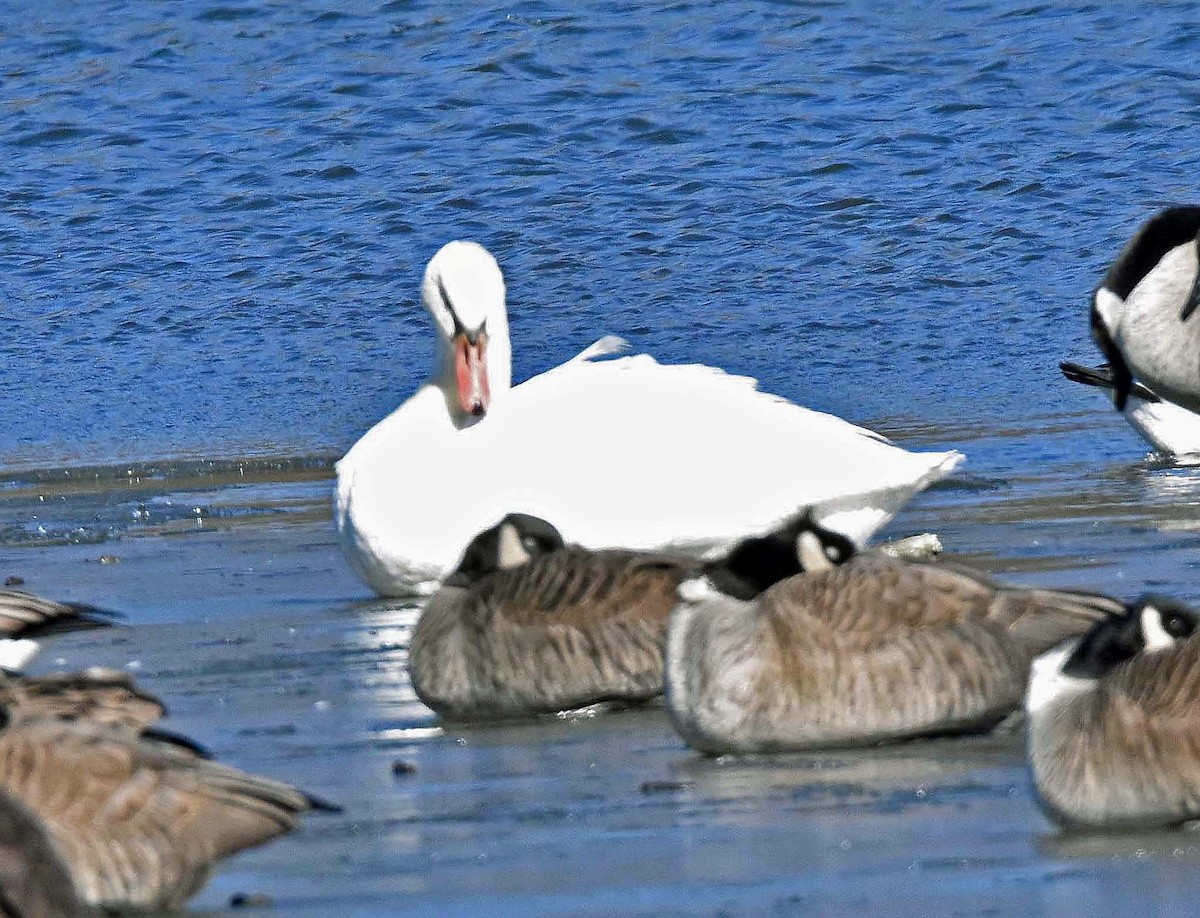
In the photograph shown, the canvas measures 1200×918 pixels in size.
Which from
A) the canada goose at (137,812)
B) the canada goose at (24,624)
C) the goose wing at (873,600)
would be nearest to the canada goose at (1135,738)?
the goose wing at (873,600)

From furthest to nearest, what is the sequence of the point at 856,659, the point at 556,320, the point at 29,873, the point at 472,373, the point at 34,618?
the point at 556,320 < the point at 472,373 < the point at 34,618 < the point at 856,659 < the point at 29,873

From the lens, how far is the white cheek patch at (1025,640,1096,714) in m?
5.25

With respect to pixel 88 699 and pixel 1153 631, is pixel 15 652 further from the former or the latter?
pixel 1153 631

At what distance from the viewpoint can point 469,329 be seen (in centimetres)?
922

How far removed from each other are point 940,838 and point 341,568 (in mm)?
4780

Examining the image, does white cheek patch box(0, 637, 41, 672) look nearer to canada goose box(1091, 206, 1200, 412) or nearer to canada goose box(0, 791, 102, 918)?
canada goose box(0, 791, 102, 918)

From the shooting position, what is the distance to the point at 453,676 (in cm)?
660

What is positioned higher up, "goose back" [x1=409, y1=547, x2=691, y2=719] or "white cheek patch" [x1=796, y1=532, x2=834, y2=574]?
"white cheek patch" [x1=796, y1=532, x2=834, y2=574]

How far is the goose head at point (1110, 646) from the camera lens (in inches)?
204

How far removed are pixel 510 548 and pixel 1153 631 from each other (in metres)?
2.35

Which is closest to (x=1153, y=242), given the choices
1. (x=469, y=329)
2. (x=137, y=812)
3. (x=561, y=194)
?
(x=469, y=329)

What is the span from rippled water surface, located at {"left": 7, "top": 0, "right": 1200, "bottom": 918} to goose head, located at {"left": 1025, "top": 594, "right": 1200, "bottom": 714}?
265 mm

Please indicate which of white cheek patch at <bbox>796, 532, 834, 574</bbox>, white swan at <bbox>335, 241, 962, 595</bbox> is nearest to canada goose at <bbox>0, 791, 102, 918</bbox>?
white cheek patch at <bbox>796, 532, 834, 574</bbox>

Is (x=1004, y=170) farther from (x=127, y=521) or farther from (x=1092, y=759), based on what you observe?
(x=1092, y=759)
